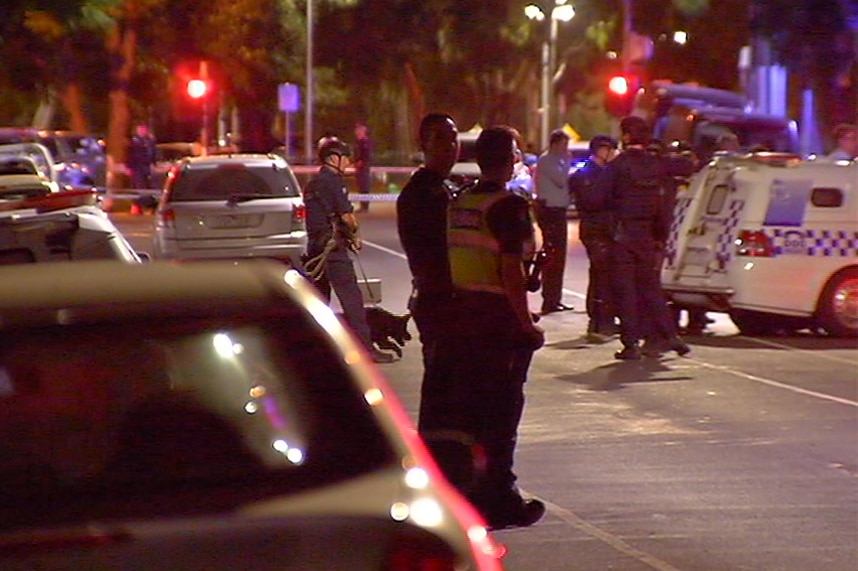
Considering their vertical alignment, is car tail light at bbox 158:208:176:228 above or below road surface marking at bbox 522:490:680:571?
above

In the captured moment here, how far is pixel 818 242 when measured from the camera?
17.5 metres

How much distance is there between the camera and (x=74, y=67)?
5412 cm

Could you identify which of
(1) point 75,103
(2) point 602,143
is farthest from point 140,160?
(2) point 602,143

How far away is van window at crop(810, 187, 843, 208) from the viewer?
17.5 meters

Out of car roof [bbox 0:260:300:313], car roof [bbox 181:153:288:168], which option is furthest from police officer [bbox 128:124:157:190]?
car roof [bbox 0:260:300:313]

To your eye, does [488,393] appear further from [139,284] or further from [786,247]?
[786,247]

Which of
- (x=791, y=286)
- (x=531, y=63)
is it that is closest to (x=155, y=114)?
(x=531, y=63)

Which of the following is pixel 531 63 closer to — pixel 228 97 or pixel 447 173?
pixel 228 97

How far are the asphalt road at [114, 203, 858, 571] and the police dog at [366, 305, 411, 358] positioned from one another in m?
0.36

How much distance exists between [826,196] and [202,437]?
13913mm

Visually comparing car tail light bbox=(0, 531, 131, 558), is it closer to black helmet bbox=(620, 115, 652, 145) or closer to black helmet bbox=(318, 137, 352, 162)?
black helmet bbox=(318, 137, 352, 162)

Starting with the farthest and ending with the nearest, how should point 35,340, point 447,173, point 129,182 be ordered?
point 129,182
point 447,173
point 35,340

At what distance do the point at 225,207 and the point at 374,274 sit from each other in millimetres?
3474

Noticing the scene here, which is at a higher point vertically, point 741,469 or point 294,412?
point 294,412
